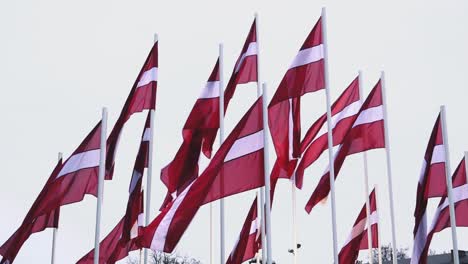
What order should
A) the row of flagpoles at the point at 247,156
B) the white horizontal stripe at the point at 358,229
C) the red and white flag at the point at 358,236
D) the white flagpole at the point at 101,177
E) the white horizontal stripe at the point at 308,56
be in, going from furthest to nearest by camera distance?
the white horizontal stripe at the point at 358,229
the red and white flag at the point at 358,236
the white horizontal stripe at the point at 308,56
the white flagpole at the point at 101,177
the row of flagpoles at the point at 247,156

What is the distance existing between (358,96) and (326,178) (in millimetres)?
2608

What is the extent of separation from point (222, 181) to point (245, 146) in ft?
2.93

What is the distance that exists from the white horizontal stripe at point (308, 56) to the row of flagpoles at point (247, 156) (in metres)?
0.02

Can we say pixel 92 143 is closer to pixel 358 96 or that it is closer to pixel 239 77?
pixel 239 77

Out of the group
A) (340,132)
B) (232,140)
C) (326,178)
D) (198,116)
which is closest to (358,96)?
(340,132)

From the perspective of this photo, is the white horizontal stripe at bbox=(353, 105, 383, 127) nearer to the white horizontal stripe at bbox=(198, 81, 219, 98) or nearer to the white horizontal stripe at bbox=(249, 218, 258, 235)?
the white horizontal stripe at bbox=(198, 81, 219, 98)

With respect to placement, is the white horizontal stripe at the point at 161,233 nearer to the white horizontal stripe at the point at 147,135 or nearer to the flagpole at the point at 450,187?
the white horizontal stripe at the point at 147,135

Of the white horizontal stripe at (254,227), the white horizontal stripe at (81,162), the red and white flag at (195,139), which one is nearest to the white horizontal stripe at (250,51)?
the red and white flag at (195,139)

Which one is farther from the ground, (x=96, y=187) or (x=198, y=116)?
(x=198, y=116)

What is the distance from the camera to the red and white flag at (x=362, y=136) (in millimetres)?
17266

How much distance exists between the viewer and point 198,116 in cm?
1727

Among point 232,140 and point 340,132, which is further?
point 340,132

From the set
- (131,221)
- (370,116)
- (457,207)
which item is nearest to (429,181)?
(457,207)

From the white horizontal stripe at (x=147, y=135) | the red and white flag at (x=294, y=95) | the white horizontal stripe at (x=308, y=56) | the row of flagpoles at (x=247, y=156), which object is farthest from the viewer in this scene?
the white horizontal stripe at (x=147, y=135)
